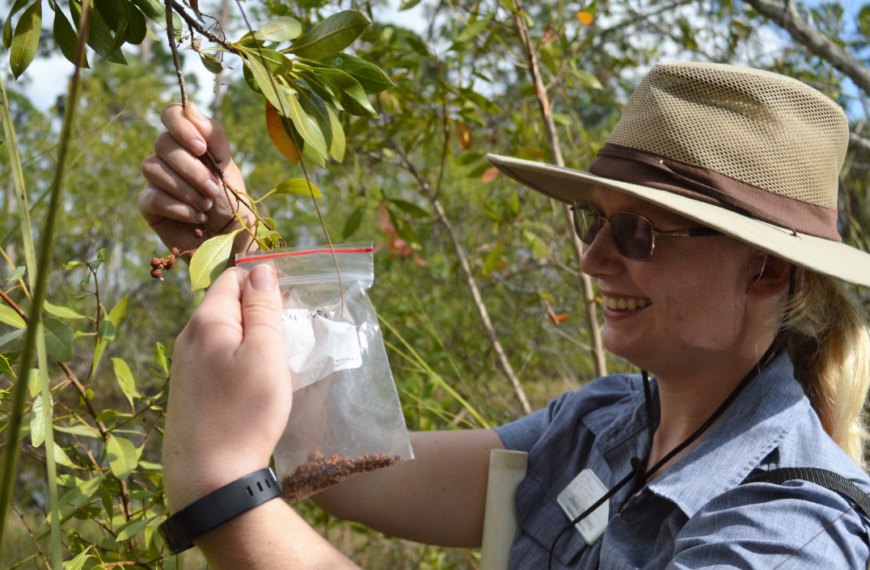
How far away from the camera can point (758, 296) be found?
1.13m

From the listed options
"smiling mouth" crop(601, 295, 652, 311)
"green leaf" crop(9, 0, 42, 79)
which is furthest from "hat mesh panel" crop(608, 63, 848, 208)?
"green leaf" crop(9, 0, 42, 79)

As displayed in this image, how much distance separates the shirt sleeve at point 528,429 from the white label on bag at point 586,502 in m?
0.17

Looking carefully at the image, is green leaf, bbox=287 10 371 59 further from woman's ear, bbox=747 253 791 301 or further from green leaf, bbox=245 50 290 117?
woman's ear, bbox=747 253 791 301

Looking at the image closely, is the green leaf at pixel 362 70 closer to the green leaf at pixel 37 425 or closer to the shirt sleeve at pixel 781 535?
A: the green leaf at pixel 37 425

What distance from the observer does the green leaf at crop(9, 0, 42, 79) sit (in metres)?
0.79

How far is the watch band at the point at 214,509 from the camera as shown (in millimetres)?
701

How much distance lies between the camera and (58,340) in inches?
32.3

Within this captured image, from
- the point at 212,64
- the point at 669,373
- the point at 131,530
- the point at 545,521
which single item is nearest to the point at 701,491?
the point at 669,373

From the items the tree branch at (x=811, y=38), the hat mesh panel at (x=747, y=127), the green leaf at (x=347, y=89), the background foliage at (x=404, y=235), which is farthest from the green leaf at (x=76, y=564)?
the tree branch at (x=811, y=38)

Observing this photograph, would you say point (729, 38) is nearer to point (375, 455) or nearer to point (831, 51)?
point (831, 51)

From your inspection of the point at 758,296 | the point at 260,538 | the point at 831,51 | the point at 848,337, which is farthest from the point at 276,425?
the point at 831,51

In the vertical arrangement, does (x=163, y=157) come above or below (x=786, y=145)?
above

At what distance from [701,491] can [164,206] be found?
2.89ft

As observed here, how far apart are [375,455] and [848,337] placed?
87 cm
